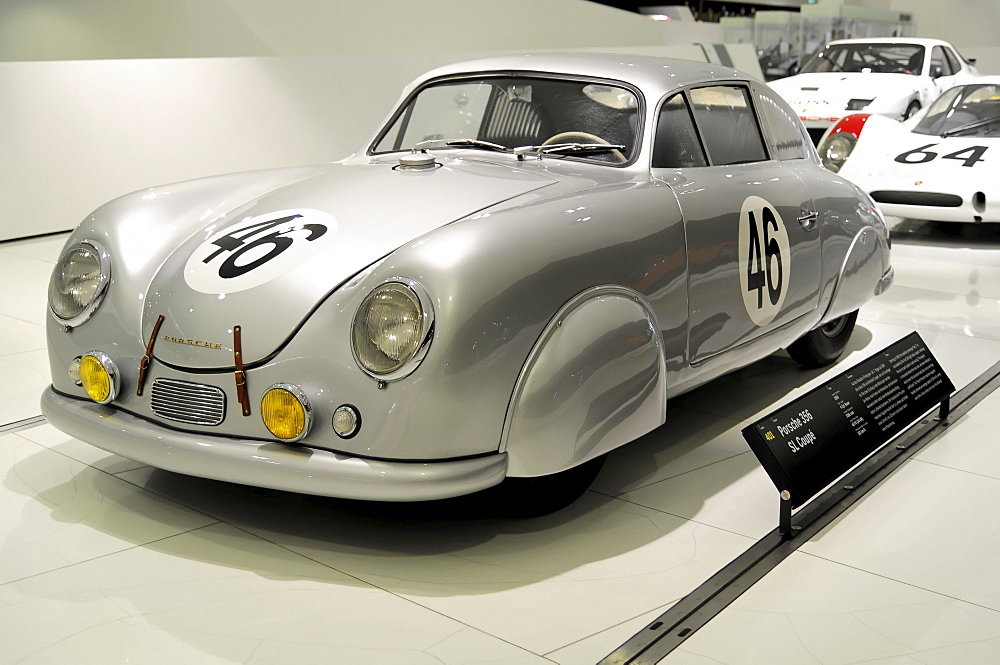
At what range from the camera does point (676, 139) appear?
3.26 m

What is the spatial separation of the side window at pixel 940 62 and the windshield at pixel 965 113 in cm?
328

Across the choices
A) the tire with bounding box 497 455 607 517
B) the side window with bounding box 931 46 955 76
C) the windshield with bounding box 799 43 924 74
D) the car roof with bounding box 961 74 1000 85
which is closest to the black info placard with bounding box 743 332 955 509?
the tire with bounding box 497 455 607 517

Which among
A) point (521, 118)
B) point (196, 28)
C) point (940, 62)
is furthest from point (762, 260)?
point (196, 28)

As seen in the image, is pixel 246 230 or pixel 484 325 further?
pixel 246 230

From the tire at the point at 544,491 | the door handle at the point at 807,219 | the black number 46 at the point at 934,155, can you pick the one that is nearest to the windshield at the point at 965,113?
the black number 46 at the point at 934,155

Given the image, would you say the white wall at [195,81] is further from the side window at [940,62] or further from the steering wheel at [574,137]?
the steering wheel at [574,137]

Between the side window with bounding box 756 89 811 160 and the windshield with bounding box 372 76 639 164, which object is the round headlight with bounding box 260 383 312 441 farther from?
the side window with bounding box 756 89 811 160

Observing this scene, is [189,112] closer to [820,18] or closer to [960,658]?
[960,658]

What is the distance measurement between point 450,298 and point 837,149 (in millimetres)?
5666

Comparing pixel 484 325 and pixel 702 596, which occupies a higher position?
pixel 484 325

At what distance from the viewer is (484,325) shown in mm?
2332

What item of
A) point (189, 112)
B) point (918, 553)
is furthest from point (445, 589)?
point (189, 112)

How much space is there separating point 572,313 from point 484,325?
29cm

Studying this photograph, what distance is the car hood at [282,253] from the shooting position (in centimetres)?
245
